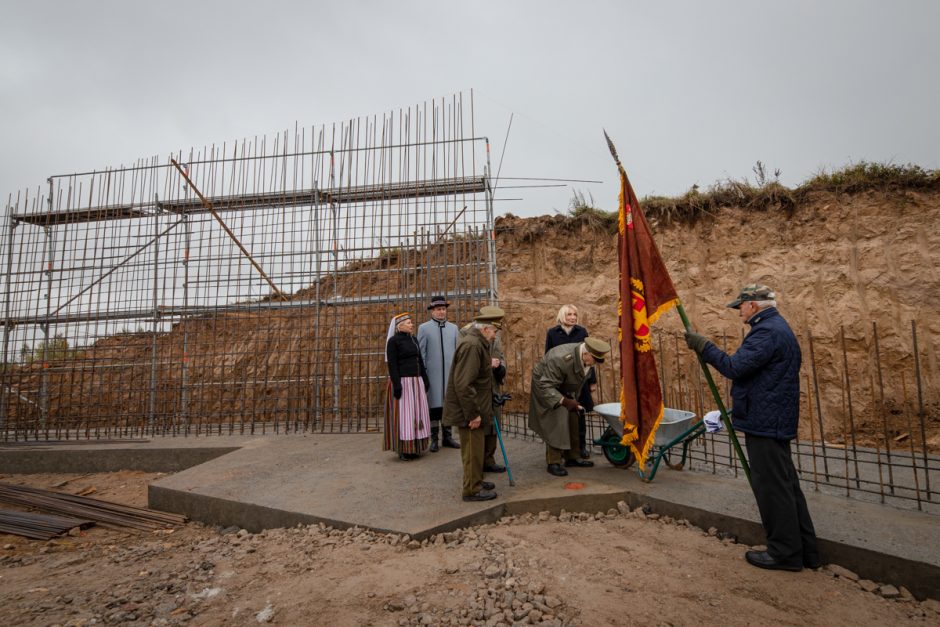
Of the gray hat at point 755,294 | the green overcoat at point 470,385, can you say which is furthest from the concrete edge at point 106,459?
the gray hat at point 755,294

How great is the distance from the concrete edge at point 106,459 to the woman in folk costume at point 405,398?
2724 mm

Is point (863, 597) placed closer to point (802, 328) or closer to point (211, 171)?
point (802, 328)

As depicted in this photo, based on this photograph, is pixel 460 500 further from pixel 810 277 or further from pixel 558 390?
pixel 810 277

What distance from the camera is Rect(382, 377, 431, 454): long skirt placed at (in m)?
5.62

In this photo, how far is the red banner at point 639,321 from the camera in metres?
4.15

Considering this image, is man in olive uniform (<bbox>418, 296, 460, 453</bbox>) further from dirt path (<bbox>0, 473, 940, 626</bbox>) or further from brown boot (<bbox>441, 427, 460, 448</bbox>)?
dirt path (<bbox>0, 473, 940, 626</bbox>)

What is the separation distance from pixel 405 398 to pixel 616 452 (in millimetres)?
2482

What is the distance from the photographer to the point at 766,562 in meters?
3.01

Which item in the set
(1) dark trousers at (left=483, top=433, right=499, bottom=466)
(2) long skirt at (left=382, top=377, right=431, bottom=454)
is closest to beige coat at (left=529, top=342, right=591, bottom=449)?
(1) dark trousers at (left=483, top=433, right=499, bottom=466)

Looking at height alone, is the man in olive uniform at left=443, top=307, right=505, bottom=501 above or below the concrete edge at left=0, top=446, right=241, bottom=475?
above

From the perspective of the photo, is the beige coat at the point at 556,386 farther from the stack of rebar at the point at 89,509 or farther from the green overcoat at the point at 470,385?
the stack of rebar at the point at 89,509

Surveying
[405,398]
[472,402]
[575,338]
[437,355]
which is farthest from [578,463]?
[437,355]

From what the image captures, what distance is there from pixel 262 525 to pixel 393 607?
7.38 ft

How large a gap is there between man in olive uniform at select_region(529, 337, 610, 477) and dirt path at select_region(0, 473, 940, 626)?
86 centimetres
